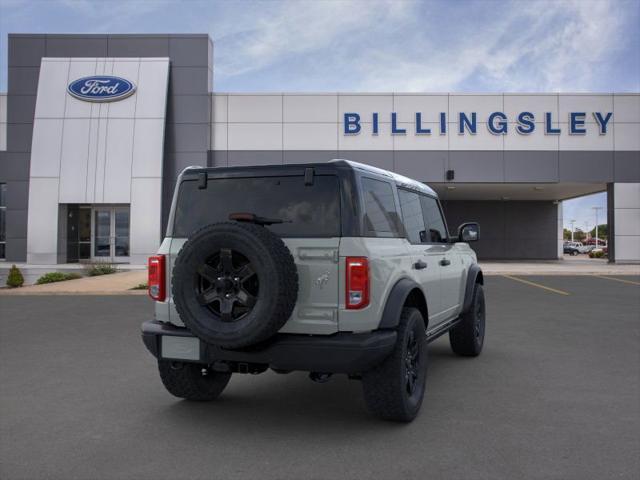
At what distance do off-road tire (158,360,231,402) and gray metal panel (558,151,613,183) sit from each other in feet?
81.3

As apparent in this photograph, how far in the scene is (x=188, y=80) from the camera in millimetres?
26141

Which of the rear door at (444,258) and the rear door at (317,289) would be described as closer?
the rear door at (317,289)

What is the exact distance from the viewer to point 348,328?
12.8 ft

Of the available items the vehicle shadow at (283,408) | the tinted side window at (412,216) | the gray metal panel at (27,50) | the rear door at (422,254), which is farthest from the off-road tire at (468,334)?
the gray metal panel at (27,50)

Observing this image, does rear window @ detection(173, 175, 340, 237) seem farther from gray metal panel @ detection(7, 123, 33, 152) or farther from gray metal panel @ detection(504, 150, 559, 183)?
gray metal panel @ detection(7, 123, 33, 152)

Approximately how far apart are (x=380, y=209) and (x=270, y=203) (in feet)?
2.78

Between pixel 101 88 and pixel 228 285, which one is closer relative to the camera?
pixel 228 285

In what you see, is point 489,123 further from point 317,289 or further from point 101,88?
point 317,289

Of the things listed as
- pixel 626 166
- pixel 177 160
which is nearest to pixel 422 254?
pixel 177 160

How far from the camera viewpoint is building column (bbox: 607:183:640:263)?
26.3 metres

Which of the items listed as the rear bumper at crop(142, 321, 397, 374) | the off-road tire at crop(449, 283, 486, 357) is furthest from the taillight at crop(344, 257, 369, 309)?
the off-road tire at crop(449, 283, 486, 357)

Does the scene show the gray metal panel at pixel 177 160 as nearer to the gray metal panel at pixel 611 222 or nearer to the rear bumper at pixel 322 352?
the gray metal panel at pixel 611 222

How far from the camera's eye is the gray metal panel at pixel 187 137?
1022 inches

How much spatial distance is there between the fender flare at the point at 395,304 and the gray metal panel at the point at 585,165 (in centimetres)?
2450
